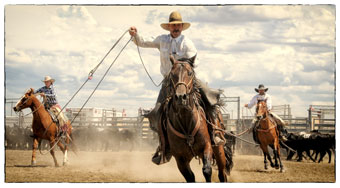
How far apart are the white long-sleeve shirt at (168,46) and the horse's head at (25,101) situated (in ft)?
18.3

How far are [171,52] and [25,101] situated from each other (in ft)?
A: 20.3

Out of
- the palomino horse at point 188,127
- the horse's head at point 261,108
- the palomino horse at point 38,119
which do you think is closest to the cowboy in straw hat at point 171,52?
the palomino horse at point 188,127

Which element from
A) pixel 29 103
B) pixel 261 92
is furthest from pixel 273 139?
pixel 29 103

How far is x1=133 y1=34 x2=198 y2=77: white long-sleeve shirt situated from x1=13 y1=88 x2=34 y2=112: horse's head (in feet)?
18.3

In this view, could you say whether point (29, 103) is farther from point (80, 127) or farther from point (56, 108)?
point (80, 127)

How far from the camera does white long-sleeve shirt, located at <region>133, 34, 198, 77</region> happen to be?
712cm

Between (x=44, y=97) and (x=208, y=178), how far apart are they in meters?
7.41

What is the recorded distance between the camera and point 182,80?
6031 millimetres

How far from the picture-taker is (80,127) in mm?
23891

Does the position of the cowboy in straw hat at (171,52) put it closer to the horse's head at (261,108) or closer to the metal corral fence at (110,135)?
the horse's head at (261,108)

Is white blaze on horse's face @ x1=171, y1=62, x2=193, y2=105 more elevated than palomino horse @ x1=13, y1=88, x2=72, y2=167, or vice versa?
white blaze on horse's face @ x1=171, y1=62, x2=193, y2=105

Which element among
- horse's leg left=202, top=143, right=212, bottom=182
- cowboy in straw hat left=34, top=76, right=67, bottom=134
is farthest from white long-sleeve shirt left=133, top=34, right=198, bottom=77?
cowboy in straw hat left=34, top=76, right=67, bottom=134

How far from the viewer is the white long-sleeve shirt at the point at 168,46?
7117 mm

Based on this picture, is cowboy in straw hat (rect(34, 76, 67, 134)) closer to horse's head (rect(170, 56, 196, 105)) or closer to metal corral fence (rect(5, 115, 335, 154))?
horse's head (rect(170, 56, 196, 105))
